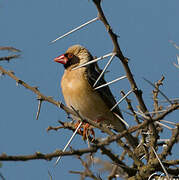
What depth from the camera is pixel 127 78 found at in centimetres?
296

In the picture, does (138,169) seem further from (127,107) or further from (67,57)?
(67,57)

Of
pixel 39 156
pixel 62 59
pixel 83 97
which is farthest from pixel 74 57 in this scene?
pixel 39 156

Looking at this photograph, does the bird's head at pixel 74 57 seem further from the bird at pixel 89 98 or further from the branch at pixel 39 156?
the branch at pixel 39 156

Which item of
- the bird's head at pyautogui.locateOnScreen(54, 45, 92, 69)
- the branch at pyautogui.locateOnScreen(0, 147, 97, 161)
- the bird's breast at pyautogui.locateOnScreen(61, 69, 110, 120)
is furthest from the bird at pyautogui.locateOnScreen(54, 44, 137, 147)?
the branch at pyautogui.locateOnScreen(0, 147, 97, 161)

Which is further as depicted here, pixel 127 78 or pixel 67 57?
pixel 67 57

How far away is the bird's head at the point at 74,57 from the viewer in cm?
695

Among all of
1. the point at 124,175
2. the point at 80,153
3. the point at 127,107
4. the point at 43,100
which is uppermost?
the point at 43,100

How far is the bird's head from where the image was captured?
6.95 meters

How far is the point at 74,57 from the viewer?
7012 millimetres

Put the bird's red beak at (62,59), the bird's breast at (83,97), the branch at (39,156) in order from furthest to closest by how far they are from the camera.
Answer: the bird's red beak at (62,59) < the bird's breast at (83,97) < the branch at (39,156)

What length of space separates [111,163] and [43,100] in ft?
3.00

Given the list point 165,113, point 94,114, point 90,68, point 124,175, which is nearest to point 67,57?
point 90,68

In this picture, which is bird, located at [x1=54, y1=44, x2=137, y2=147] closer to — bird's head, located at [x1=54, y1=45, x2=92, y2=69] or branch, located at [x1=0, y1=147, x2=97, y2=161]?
bird's head, located at [x1=54, y1=45, x2=92, y2=69]

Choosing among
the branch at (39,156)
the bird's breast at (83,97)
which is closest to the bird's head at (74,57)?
the bird's breast at (83,97)
